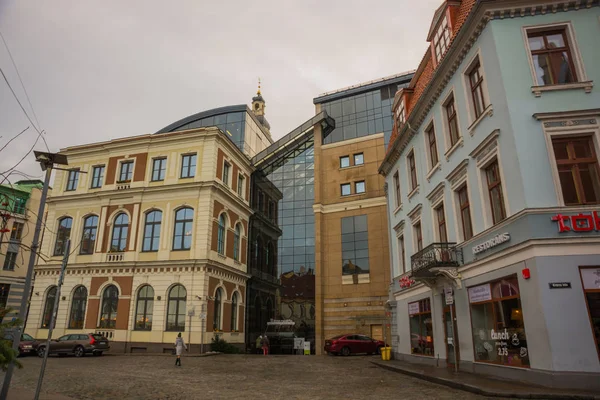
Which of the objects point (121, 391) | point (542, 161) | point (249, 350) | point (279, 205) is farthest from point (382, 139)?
point (121, 391)

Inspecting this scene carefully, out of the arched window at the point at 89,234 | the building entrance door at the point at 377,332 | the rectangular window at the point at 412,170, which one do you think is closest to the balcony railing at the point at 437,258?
the rectangular window at the point at 412,170

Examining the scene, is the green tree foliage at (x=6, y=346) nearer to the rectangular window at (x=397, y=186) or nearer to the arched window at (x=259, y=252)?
the rectangular window at (x=397, y=186)

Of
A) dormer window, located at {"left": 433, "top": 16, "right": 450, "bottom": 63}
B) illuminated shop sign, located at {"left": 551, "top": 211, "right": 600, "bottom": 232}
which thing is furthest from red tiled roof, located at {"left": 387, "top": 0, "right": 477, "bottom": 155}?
illuminated shop sign, located at {"left": 551, "top": 211, "right": 600, "bottom": 232}

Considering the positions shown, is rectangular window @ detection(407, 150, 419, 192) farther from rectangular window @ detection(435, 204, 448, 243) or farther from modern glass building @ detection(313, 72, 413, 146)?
modern glass building @ detection(313, 72, 413, 146)

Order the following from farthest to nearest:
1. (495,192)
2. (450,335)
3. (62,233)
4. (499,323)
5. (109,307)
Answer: (62,233) → (109,307) → (450,335) → (495,192) → (499,323)

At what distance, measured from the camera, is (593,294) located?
440 inches

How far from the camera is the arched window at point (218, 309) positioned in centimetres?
3173

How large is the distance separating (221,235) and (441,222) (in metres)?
20.2

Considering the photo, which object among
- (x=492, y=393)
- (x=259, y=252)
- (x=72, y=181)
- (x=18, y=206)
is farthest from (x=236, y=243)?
(x=18, y=206)

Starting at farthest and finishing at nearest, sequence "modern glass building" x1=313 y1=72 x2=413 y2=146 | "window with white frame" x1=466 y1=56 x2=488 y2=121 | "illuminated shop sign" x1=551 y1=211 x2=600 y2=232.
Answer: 1. "modern glass building" x1=313 y1=72 x2=413 y2=146
2. "window with white frame" x1=466 y1=56 x2=488 y2=121
3. "illuminated shop sign" x1=551 y1=211 x2=600 y2=232

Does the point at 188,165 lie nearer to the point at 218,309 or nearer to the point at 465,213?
the point at 218,309

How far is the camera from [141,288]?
31.6 m

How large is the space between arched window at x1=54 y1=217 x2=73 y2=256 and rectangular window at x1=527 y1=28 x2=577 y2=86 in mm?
35845

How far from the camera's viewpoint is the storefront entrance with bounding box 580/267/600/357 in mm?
10844
